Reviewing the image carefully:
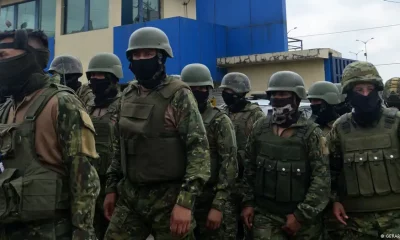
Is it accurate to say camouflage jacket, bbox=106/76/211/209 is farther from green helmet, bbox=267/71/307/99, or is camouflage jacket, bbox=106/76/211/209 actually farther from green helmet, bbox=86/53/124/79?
green helmet, bbox=86/53/124/79

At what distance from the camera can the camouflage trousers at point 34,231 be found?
89.7 inches

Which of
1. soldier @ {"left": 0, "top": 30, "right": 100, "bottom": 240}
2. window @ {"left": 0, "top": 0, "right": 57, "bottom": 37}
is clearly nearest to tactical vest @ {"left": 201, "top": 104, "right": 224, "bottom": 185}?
soldier @ {"left": 0, "top": 30, "right": 100, "bottom": 240}

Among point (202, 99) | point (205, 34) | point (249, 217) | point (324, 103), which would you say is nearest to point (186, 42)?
point (205, 34)

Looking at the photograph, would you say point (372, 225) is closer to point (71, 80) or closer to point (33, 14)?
point (71, 80)

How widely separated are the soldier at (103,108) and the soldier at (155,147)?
46.4 inches

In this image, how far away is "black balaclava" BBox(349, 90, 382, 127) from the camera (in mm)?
3520

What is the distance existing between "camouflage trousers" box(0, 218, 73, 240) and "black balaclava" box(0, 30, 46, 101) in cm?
69

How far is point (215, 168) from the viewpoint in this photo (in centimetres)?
420

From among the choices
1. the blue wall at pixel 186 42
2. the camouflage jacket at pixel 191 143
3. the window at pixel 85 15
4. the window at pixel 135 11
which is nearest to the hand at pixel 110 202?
the camouflage jacket at pixel 191 143

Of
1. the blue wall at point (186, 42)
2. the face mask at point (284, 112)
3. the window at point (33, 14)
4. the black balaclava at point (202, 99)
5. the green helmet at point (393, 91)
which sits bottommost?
the face mask at point (284, 112)

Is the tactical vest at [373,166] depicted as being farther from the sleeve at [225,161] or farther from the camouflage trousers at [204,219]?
the camouflage trousers at [204,219]

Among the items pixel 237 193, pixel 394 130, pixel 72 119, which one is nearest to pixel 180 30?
pixel 237 193

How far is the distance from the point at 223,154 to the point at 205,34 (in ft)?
36.7

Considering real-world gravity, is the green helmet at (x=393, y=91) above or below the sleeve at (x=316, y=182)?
above
